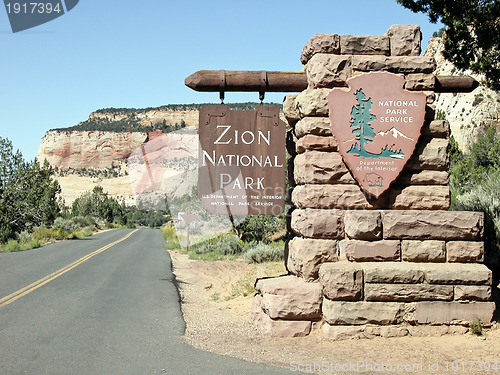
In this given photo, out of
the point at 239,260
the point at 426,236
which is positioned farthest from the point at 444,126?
the point at 239,260

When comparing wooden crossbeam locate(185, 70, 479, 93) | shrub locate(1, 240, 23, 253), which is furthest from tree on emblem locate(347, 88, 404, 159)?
shrub locate(1, 240, 23, 253)

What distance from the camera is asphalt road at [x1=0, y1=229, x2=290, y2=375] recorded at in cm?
535

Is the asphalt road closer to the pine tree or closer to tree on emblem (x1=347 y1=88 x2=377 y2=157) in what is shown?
tree on emblem (x1=347 y1=88 x2=377 y2=157)

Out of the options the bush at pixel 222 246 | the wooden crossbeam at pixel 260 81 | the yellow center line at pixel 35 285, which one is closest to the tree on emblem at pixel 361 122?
the wooden crossbeam at pixel 260 81

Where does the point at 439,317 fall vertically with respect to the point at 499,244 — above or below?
below

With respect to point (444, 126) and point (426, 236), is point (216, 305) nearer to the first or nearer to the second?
point (426, 236)

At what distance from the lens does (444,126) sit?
656cm

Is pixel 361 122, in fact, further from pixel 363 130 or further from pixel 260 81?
pixel 260 81

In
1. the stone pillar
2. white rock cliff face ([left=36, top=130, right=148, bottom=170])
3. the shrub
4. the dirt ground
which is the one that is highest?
white rock cliff face ([left=36, top=130, right=148, bottom=170])

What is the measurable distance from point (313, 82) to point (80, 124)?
191 meters

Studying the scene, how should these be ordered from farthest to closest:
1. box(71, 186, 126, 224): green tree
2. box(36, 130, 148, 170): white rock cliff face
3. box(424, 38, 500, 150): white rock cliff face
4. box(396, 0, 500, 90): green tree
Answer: box(36, 130, 148, 170): white rock cliff face, box(71, 186, 126, 224): green tree, box(424, 38, 500, 150): white rock cliff face, box(396, 0, 500, 90): green tree

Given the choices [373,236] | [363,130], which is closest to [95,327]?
[373,236]

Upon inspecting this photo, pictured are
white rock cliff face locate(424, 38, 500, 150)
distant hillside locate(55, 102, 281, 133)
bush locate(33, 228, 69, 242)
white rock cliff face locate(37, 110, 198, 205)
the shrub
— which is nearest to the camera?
the shrub

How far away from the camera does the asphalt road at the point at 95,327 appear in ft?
17.6
